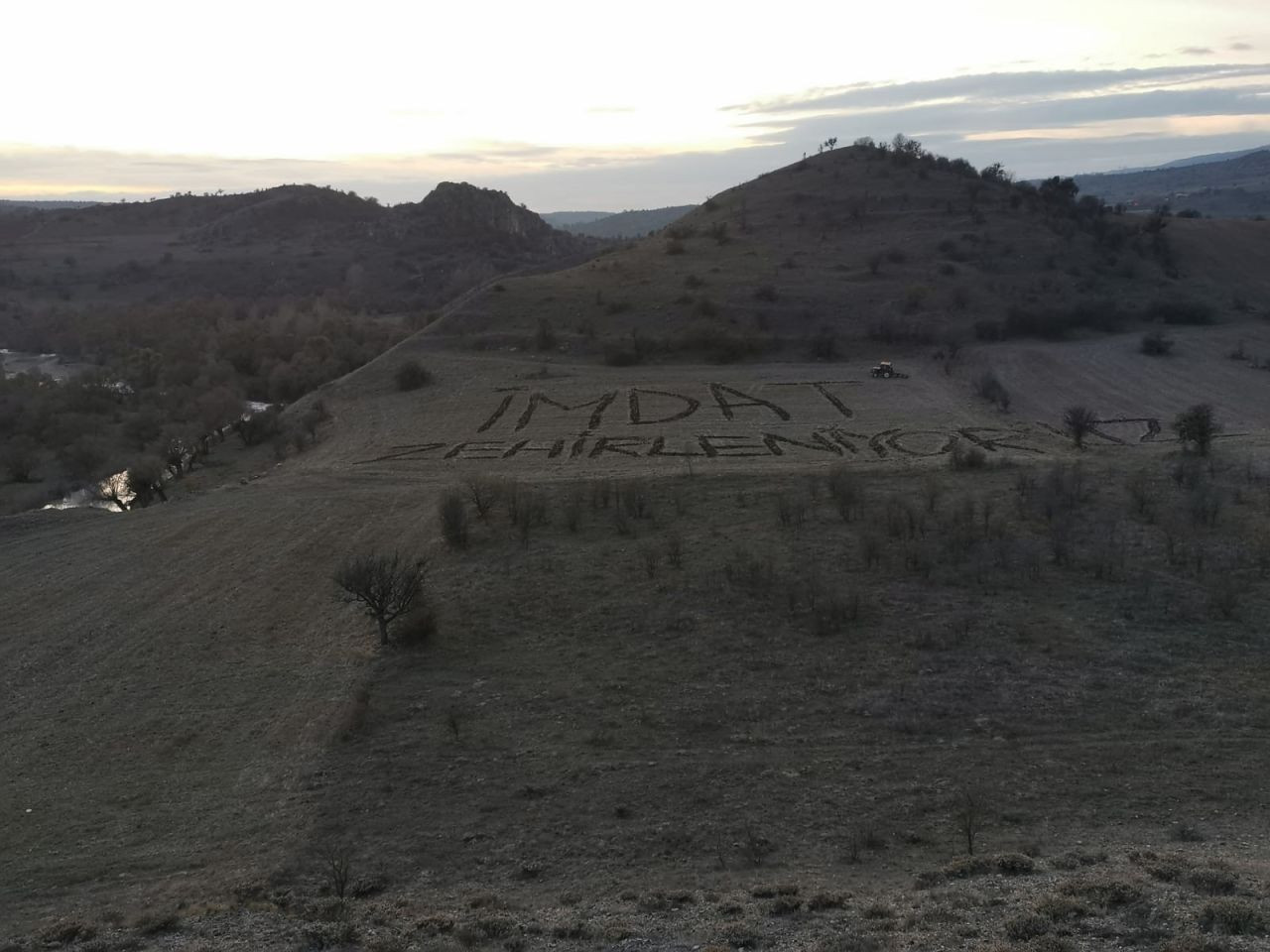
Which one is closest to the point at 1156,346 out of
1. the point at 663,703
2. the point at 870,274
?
the point at 870,274

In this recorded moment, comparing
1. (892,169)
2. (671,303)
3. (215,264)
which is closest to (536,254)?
(215,264)

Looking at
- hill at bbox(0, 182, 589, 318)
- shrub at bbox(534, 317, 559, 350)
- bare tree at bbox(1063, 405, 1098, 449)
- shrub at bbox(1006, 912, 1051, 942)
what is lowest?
shrub at bbox(1006, 912, 1051, 942)

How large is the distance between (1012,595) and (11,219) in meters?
179

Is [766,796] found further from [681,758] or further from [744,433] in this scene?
[744,433]

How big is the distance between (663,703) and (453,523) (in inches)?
363

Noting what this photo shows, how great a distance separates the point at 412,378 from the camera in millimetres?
48375

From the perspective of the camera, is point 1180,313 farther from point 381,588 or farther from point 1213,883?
point 1213,883

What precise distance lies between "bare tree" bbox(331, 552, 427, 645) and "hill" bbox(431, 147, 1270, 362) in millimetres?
33264

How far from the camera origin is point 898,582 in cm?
2047

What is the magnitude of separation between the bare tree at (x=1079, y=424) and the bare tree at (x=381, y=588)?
2258cm

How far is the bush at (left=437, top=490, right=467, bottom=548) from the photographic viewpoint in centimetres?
2394

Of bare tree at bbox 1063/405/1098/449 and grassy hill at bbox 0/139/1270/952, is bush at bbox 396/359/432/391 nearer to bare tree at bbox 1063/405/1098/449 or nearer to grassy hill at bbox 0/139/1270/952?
grassy hill at bbox 0/139/1270/952

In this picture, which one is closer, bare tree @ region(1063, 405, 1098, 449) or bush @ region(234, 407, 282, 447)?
bare tree @ region(1063, 405, 1098, 449)

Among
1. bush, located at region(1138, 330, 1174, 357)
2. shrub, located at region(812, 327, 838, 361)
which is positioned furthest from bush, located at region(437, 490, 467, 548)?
bush, located at region(1138, 330, 1174, 357)
